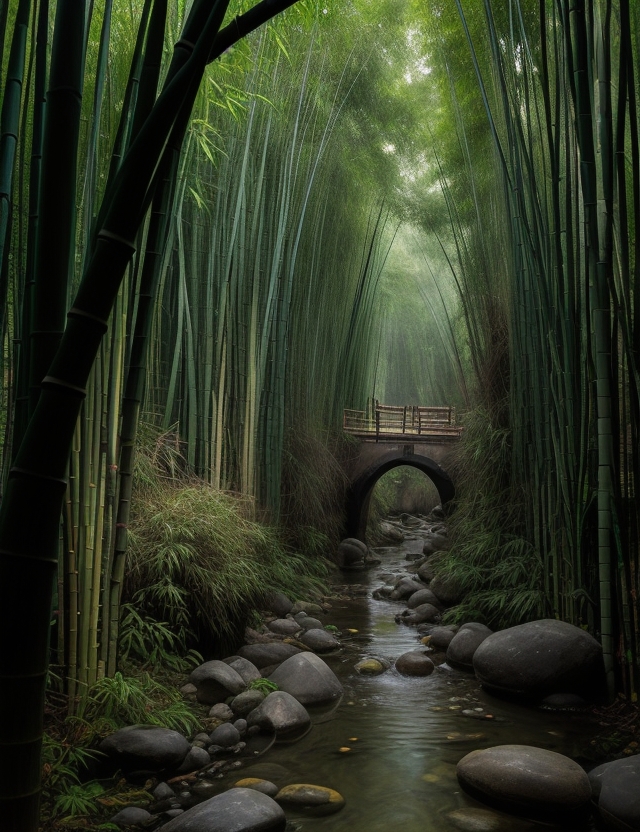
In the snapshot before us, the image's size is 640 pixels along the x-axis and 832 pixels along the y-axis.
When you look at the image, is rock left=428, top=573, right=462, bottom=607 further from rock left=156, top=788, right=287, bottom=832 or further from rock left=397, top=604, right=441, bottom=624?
rock left=156, top=788, right=287, bottom=832

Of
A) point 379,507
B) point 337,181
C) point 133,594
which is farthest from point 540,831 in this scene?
point 379,507

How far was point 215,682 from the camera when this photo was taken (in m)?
2.91

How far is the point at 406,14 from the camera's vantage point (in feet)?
19.2

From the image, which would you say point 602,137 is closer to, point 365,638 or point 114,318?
point 114,318

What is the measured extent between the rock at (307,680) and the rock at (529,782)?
3.10 ft

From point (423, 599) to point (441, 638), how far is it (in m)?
0.90

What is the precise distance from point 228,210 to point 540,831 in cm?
371

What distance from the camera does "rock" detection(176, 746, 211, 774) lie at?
2.26 metres

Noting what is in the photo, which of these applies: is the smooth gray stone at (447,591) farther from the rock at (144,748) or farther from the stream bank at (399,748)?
the rock at (144,748)

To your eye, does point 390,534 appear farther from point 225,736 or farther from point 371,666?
point 225,736

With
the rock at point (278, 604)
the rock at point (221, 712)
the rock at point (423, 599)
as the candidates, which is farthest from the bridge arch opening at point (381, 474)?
the rock at point (221, 712)

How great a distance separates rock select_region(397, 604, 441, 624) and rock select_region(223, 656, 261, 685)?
1630mm

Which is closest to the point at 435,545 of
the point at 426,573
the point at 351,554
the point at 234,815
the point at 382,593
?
the point at 351,554

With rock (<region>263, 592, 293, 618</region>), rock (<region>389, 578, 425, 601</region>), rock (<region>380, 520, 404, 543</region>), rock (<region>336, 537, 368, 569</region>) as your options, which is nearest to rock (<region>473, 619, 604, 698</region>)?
rock (<region>263, 592, 293, 618</region>)
